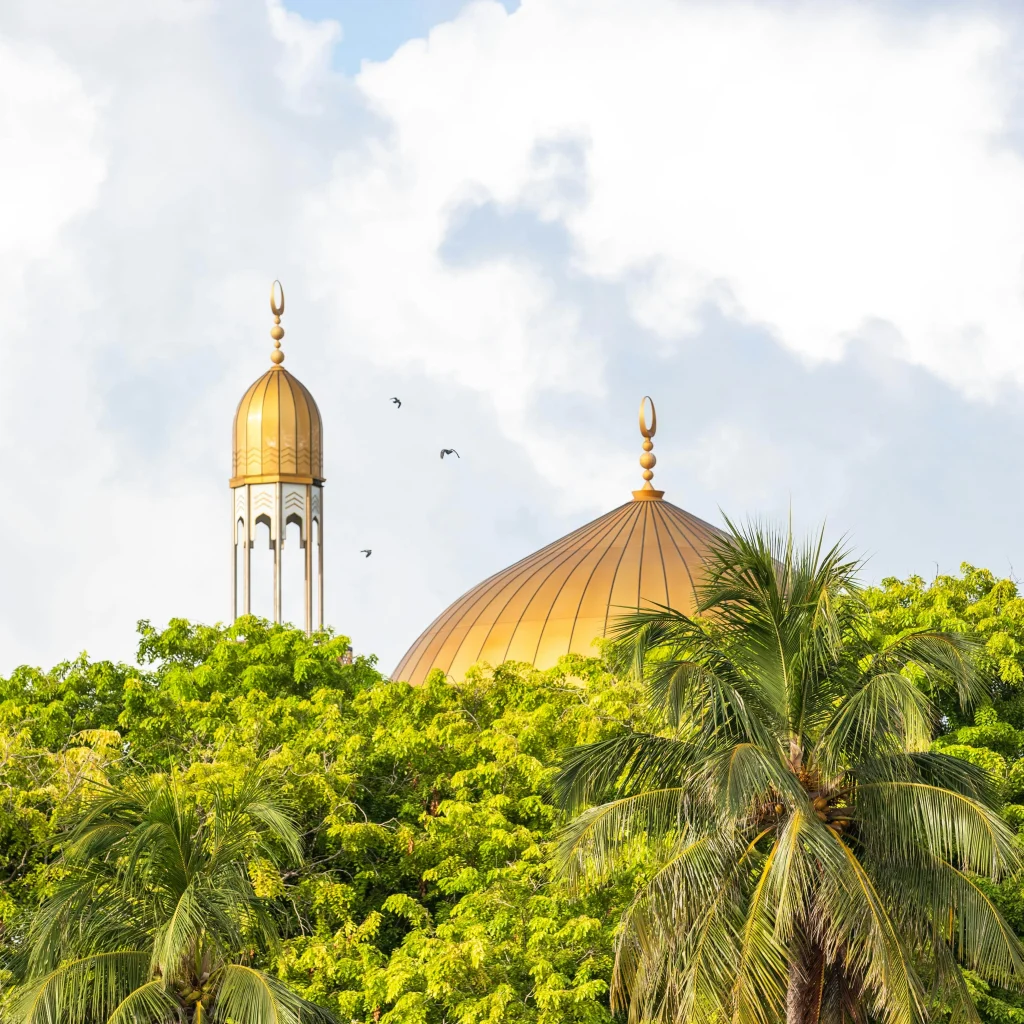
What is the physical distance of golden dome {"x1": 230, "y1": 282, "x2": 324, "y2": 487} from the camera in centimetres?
3959

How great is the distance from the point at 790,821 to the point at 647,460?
26048 mm

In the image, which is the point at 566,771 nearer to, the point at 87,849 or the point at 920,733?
the point at 920,733

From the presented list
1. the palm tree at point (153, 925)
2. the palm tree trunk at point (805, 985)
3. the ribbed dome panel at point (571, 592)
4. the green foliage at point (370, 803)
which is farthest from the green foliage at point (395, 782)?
the ribbed dome panel at point (571, 592)

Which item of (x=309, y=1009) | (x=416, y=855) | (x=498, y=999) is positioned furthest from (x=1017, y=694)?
(x=309, y=1009)

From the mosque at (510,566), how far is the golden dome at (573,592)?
27mm

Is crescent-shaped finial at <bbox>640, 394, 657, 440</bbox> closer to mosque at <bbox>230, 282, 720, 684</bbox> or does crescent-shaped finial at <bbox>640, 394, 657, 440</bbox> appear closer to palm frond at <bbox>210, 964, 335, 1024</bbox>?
mosque at <bbox>230, 282, 720, 684</bbox>

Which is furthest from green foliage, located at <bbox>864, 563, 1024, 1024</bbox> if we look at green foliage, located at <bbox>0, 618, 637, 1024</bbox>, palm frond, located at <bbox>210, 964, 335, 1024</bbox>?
palm frond, located at <bbox>210, 964, 335, 1024</bbox>

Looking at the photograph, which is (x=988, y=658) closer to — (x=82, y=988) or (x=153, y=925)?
(x=153, y=925)

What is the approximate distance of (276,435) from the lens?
1561 inches

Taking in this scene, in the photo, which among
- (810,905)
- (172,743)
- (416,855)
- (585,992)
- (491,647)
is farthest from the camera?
(491,647)

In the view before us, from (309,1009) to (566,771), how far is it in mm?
2851

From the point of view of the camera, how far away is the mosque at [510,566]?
3544cm

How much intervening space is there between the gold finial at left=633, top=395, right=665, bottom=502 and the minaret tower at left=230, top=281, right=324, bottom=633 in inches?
274

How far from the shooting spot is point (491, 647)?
1420 inches
